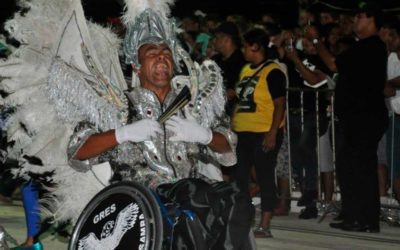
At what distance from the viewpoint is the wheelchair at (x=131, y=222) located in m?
5.14

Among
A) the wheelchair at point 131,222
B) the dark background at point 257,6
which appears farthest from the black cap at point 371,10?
the dark background at point 257,6

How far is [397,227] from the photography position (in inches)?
390

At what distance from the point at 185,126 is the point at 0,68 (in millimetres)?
1220

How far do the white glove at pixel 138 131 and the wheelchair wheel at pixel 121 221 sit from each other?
0.27 metres

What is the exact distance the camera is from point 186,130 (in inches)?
224

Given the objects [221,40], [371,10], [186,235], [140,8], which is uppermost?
[140,8]

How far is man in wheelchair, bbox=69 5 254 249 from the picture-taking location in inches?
212

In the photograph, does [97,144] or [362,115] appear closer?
[97,144]

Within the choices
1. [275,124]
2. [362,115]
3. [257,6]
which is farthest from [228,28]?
[257,6]

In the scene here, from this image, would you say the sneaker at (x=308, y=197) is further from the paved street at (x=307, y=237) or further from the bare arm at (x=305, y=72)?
the bare arm at (x=305, y=72)

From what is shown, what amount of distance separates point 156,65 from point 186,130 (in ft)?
1.29

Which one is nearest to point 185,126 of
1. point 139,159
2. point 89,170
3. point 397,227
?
point 139,159

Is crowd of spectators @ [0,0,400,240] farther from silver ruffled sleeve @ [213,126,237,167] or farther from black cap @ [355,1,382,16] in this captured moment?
Result: silver ruffled sleeve @ [213,126,237,167]

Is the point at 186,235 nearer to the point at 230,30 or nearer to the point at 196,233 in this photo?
the point at 196,233
